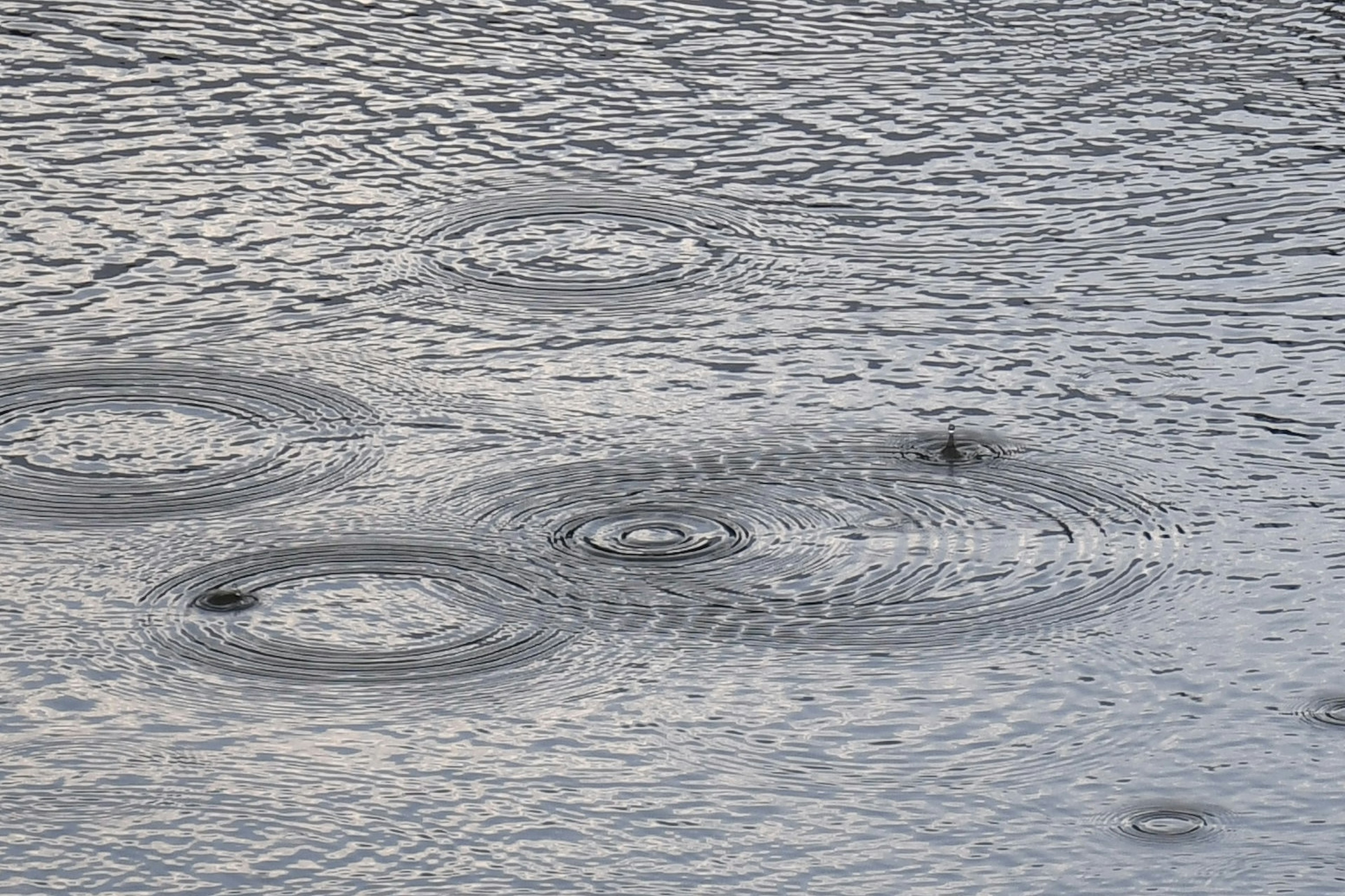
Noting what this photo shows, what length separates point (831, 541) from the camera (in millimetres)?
6199

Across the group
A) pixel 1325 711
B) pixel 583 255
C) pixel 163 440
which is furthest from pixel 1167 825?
pixel 583 255

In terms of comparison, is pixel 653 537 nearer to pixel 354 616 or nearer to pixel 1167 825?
pixel 354 616

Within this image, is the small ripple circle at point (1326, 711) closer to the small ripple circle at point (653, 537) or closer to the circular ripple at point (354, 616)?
the small ripple circle at point (653, 537)

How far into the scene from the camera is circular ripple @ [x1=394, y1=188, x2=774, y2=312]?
7508 millimetres

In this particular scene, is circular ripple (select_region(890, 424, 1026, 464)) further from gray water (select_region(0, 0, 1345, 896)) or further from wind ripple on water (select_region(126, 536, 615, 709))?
wind ripple on water (select_region(126, 536, 615, 709))

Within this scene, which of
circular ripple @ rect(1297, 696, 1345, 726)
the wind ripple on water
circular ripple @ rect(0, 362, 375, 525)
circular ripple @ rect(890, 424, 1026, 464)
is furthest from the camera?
circular ripple @ rect(890, 424, 1026, 464)

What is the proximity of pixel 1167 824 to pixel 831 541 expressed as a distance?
130cm

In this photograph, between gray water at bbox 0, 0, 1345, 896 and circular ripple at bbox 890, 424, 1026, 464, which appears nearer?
gray water at bbox 0, 0, 1345, 896

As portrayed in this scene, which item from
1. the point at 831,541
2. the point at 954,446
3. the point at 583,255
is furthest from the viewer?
the point at 583,255

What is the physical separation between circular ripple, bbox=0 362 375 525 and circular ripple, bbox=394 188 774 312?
0.76 meters

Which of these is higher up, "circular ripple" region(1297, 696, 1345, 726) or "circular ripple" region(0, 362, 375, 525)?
"circular ripple" region(0, 362, 375, 525)

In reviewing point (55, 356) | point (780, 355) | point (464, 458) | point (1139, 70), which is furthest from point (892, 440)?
A: point (1139, 70)

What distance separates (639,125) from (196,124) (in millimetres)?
1333

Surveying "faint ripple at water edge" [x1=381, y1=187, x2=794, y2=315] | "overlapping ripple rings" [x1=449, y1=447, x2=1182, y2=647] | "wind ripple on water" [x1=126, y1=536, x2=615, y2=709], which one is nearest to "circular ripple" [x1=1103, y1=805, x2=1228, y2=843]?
"overlapping ripple rings" [x1=449, y1=447, x2=1182, y2=647]
